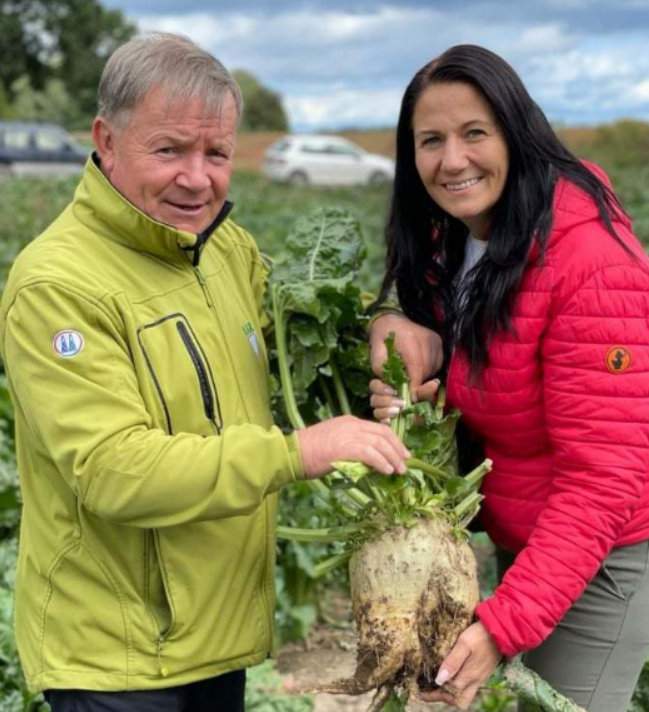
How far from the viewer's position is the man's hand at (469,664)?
2547 millimetres

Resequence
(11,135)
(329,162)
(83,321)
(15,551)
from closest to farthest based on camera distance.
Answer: (83,321)
(15,551)
(11,135)
(329,162)

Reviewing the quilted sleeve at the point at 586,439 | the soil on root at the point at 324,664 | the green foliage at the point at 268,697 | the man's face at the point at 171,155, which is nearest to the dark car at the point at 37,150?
the soil on root at the point at 324,664

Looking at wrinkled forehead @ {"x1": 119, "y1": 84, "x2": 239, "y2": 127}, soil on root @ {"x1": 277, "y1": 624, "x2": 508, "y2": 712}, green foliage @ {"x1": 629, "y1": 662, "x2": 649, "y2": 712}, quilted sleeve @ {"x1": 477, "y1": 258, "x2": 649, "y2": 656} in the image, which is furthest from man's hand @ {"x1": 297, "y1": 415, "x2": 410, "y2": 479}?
soil on root @ {"x1": 277, "y1": 624, "x2": 508, "y2": 712}

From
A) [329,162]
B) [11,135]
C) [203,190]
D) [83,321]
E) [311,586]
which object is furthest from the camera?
[329,162]

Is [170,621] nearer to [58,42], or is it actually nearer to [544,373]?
[544,373]

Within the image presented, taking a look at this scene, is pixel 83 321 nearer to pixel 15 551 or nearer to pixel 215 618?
pixel 215 618

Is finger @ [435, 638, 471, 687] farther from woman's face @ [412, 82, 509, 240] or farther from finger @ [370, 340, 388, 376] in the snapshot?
woman's face @ [412, 82, 509, 240]

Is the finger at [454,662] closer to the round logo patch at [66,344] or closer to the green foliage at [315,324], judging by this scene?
the green foliage at [315,324]

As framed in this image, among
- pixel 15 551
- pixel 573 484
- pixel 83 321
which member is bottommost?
pixel 15 551

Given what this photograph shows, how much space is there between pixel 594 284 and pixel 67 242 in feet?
3.80

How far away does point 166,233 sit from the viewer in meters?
2.49

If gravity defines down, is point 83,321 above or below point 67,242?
below

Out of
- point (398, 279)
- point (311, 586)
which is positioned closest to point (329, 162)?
point (311, 586)

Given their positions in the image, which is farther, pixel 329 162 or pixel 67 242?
pixel 329 162
